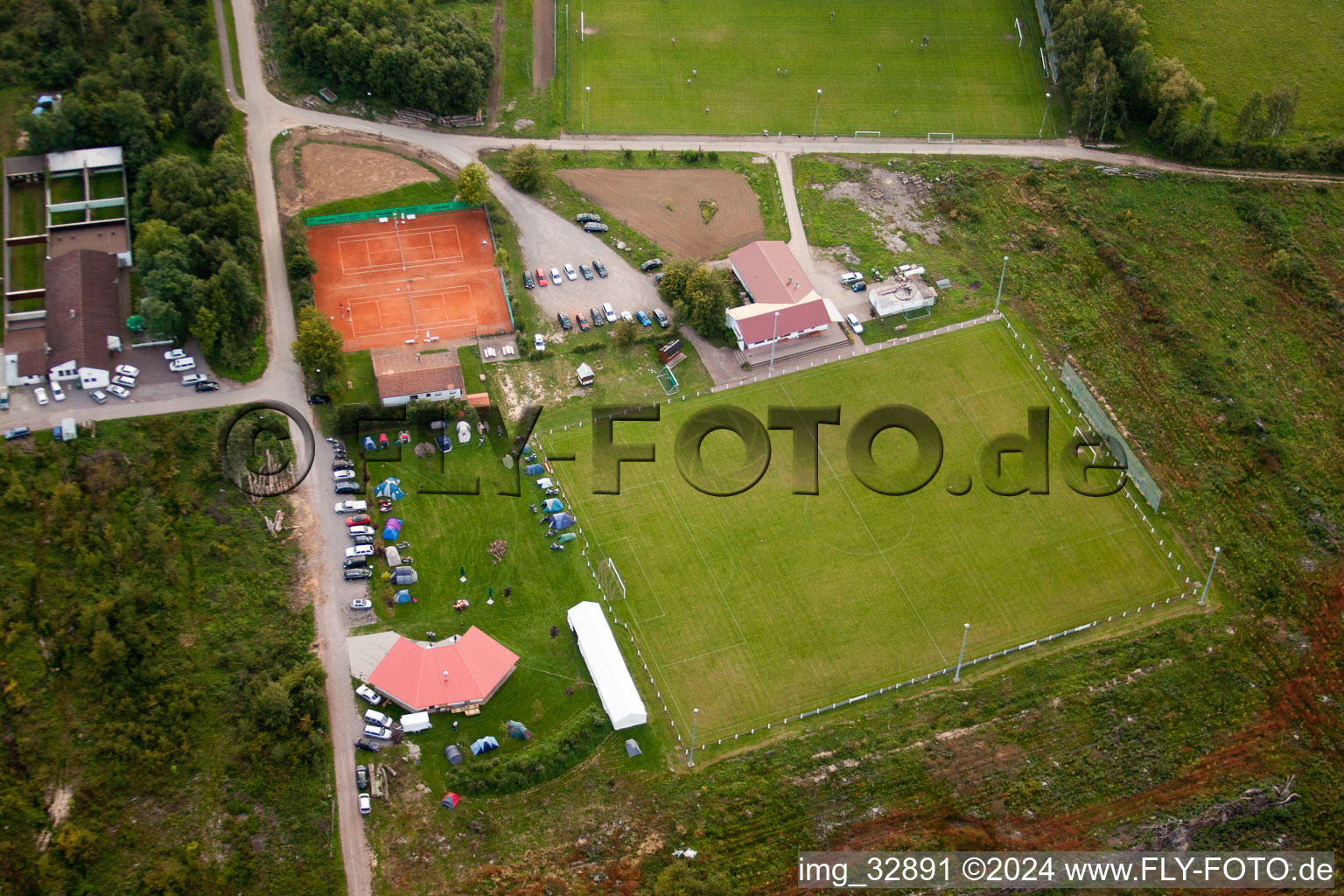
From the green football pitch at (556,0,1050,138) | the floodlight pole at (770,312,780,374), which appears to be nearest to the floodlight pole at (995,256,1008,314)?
the green football pitch at (556,0,1050,138)

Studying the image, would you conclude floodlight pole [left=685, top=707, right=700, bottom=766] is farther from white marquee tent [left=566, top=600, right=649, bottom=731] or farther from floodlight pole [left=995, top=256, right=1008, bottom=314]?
floodlight pole [left=995, top=256, right=1008, bottom=314]

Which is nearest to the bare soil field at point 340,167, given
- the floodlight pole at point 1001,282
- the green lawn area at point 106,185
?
the green lawn area at point 106,185

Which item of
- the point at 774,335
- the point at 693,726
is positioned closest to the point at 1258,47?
the point at 774,335

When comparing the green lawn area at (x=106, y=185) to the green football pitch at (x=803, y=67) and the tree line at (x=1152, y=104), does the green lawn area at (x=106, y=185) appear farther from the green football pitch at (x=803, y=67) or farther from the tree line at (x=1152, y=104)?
the tree line at (x=1152, y=104)

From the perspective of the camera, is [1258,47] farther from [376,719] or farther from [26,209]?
[26,209]

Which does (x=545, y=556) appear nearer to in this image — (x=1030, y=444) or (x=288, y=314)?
(x=288, y=314)
